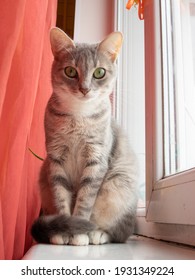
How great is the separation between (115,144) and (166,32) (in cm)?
46

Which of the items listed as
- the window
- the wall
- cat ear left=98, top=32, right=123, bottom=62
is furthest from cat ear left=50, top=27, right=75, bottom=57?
the wall

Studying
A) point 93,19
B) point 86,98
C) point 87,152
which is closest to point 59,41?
point 86,98

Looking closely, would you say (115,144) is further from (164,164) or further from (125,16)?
(125,16)

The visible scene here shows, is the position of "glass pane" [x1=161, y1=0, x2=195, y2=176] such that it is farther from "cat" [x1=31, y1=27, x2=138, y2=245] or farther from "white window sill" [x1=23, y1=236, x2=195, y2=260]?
"white window sill" [x1=23, y1=236, x2=195, y2=260]

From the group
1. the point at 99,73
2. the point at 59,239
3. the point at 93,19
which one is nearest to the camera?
the point at 59,239

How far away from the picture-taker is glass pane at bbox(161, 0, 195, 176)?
40.6 inches

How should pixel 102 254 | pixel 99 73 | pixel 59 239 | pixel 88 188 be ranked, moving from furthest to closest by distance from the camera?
pixel 99 73 → pixel 88 188 → pixel 59 239 → pixel 102 254

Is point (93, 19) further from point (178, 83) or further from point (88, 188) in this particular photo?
point (88, 188)

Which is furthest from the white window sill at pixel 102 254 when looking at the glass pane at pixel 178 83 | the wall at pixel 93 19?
the wall at pixel 93 19

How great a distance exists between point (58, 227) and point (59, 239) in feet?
0.10

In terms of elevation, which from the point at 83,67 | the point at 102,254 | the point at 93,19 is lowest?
the point at 102,254

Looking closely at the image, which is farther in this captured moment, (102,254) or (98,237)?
(98,237)

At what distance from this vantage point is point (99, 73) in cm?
106
